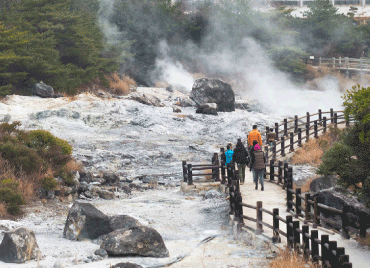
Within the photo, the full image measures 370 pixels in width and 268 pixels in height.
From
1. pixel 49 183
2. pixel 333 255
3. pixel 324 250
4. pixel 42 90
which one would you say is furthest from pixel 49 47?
pixel 333 255

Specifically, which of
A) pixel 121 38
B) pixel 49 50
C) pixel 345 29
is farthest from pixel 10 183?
pixel 345 29

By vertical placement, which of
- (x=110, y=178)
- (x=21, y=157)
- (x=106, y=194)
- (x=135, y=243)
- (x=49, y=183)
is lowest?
(x=106, y=194)

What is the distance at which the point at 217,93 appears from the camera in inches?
1289

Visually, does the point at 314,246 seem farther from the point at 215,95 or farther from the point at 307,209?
the point at 215,95

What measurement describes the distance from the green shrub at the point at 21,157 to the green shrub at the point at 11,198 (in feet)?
5.17

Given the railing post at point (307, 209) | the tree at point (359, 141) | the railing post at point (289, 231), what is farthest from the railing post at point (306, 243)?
the railing post at point (307, 209)

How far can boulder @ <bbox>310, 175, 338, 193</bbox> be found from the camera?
14055mm

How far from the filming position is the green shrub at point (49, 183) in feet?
45.0

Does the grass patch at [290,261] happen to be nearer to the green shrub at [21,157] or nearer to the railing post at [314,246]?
the railing post at [314,246]

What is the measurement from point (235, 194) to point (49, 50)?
22.0 metres

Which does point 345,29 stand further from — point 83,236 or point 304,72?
point 83,236

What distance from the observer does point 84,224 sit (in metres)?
9.80

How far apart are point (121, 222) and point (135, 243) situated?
1.49 meters

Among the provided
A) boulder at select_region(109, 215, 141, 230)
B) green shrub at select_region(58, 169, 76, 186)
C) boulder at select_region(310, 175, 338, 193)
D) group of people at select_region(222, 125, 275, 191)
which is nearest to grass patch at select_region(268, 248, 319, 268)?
boulder at select_region(109, 215, 141, 230)
